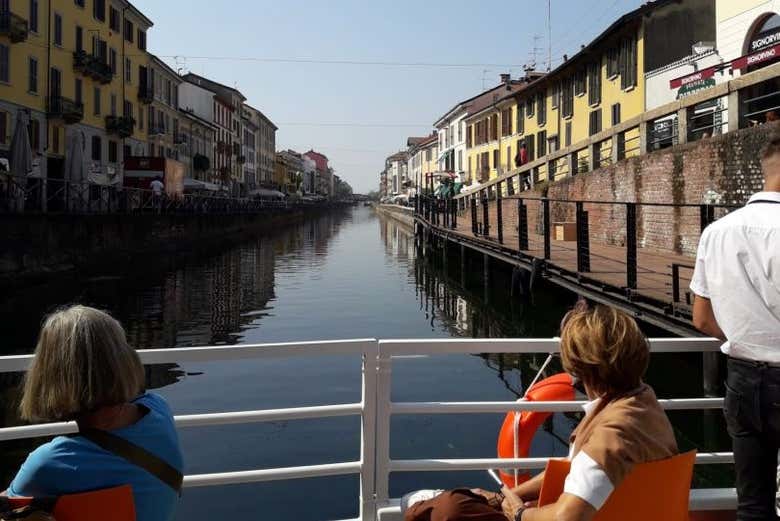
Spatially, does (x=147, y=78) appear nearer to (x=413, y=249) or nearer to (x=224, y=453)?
(x=413, y=249)

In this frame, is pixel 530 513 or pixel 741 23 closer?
pixel 530 513

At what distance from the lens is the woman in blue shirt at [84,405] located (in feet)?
6.37

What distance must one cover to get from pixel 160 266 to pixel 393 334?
1429 cm

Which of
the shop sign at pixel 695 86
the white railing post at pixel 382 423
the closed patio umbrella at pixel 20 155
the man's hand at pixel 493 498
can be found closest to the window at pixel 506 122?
the shop sign at pixel 695 86

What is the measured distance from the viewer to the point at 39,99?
32969mm

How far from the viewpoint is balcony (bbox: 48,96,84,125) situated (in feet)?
111

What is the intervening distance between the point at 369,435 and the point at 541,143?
39.0 m

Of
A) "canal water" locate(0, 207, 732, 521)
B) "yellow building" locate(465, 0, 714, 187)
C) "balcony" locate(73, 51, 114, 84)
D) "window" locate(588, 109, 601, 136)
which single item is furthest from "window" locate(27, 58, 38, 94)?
"window" locate(588, 109, 601, 136)

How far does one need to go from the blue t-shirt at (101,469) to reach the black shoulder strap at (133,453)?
1cm

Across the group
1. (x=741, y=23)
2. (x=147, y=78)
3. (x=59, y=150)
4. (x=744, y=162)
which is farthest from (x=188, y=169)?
(x=744, y=162)

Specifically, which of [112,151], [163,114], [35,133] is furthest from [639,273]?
[163,114]

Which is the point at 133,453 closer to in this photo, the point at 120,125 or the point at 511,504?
the point at 511,504

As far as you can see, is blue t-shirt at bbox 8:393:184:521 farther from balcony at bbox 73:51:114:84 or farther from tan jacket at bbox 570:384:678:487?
balcony at bbox 73:51:114:84

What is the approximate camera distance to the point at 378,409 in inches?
121
